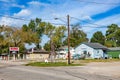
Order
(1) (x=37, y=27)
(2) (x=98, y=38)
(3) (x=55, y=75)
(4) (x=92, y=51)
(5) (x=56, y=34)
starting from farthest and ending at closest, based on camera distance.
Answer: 1. (2) (x=98, y=38)
2. (1) (x=37, y=27)
3. (5) (x=56, y=34)
4. (4) (x=92, y=51)
5. (3) (x=55, y=75)

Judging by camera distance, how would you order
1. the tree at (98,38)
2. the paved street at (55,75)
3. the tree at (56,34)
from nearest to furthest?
the paved street at (55,75)
the tree at (56,34)
the tree at (98,38)

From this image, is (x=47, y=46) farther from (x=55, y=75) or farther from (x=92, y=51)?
(x=55, y=75)

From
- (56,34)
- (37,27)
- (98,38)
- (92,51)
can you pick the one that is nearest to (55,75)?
(92,51)

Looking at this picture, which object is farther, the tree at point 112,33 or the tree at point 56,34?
the tree at point 112,33

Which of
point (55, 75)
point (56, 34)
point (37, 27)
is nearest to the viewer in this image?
point (55, 75)

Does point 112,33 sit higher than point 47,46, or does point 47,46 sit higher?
point 112,33

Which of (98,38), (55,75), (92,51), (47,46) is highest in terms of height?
(98,38)

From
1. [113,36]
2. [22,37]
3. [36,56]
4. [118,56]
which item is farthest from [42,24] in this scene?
[118,56]

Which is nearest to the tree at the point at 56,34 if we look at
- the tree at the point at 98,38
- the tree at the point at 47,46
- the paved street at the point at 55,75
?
the tree at the point at 47,46

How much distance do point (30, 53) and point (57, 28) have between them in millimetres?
14859

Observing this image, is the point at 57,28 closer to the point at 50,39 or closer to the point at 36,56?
the point at 50,39

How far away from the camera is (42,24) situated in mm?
117688

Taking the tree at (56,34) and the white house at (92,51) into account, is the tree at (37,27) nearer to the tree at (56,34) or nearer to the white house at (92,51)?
the tree at (56,34)

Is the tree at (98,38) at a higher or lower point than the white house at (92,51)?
higher
